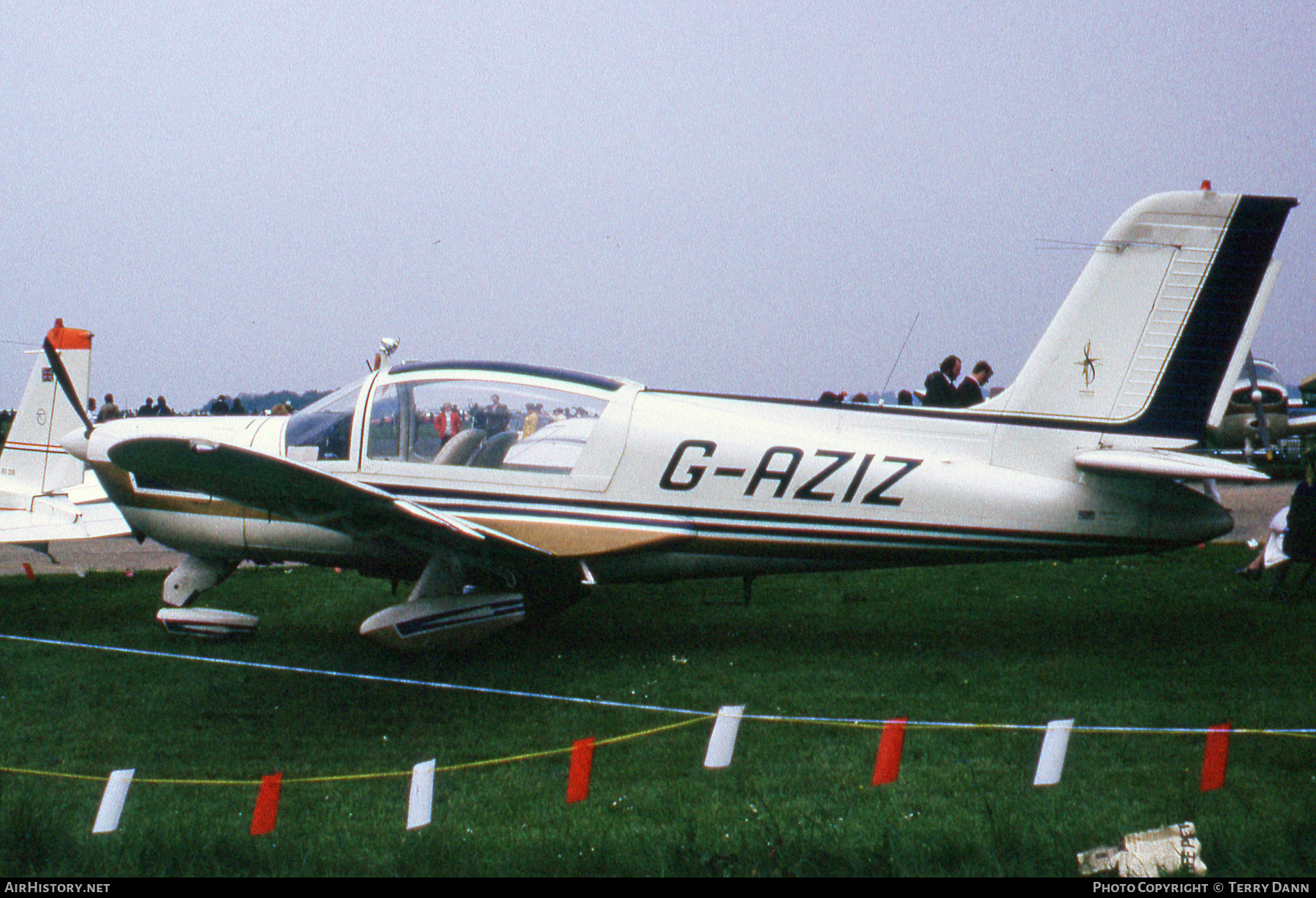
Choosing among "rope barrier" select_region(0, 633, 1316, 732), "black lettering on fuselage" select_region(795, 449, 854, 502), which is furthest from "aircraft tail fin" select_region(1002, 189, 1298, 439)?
"rope barrier" select_region(0, 633, 1316, 732)

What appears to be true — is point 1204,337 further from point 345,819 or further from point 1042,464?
point 345,819

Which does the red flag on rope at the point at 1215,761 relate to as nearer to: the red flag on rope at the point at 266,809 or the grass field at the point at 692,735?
the grass field at the point at 692,735

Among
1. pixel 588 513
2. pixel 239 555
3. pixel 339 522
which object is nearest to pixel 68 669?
pixel 239 555

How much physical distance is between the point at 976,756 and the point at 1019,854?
1.24 meters

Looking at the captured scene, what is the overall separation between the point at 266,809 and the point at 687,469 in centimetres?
342

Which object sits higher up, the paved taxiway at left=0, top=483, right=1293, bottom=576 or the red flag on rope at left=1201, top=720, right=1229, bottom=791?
the red flag on rope at left=1201, top=720, right=1229, bottom=791

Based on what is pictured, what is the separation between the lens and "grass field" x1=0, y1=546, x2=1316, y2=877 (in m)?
3.42

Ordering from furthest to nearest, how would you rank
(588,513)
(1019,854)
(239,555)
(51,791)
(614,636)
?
1. (614,636)
2. (239,555)
3. (588,513)
4. (51,791)
5. (1019,854)

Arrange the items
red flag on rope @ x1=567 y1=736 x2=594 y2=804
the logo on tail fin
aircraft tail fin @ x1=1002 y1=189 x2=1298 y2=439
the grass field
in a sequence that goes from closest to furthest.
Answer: the grass field → red flag on rope @ x1=567 y1=736 x2=594 y2=804 → aircraft tail fin @ x1=1002 y1=189 x2=1298 y2=439 → the logo on tail fin

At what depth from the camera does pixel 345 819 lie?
3.91 m

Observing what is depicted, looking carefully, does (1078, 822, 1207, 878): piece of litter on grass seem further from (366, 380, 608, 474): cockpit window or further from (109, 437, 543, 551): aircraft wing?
(366, 380, 608, 474): cockpit window

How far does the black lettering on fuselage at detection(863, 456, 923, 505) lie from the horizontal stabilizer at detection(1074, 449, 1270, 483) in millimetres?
1019

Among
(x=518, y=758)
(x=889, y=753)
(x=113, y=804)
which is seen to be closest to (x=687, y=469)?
(x=518, y=758)

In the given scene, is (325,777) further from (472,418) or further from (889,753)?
(472,418)
